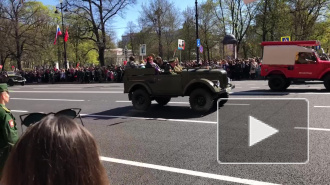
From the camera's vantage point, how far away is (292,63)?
14258mm

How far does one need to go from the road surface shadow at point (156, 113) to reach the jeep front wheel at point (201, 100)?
19 centimetres

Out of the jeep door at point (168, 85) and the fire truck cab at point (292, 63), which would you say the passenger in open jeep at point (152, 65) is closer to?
the jeep door at point (168, 85)

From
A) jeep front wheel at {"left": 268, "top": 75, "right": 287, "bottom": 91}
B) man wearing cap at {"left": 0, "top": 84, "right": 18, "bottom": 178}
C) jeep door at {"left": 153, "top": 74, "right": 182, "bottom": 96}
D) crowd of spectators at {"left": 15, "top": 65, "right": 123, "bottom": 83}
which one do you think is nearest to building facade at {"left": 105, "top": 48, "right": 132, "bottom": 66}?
crowd of spectators at {"left": 15, "top": 65, "right": 123, "bottom": 83}

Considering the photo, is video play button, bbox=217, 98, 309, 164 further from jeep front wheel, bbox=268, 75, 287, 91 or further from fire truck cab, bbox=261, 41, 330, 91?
fire truck cab, bbox=261, 41, 330, 91

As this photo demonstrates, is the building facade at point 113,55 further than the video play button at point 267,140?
Yes

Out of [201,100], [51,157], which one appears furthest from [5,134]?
[201,100]

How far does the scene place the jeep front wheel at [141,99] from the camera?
10.5 meters

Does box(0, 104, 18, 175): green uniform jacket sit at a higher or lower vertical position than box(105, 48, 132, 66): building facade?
lower

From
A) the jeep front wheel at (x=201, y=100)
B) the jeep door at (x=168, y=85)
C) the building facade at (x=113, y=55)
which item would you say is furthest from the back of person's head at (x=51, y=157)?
the building facade at (x=113, y=55)

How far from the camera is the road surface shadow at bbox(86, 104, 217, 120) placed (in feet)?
30.2

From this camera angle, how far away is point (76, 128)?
120cm

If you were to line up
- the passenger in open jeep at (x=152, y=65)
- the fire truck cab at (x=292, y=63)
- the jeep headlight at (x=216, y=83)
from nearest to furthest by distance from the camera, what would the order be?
the jeep headlight at (x=216, y=83), the passenger in open jeep at (x=152, y=65), the fire truck cab at (x=292, y=63)

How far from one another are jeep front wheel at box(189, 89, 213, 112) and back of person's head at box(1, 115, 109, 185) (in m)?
8.25

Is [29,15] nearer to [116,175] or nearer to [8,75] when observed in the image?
[8,75]
